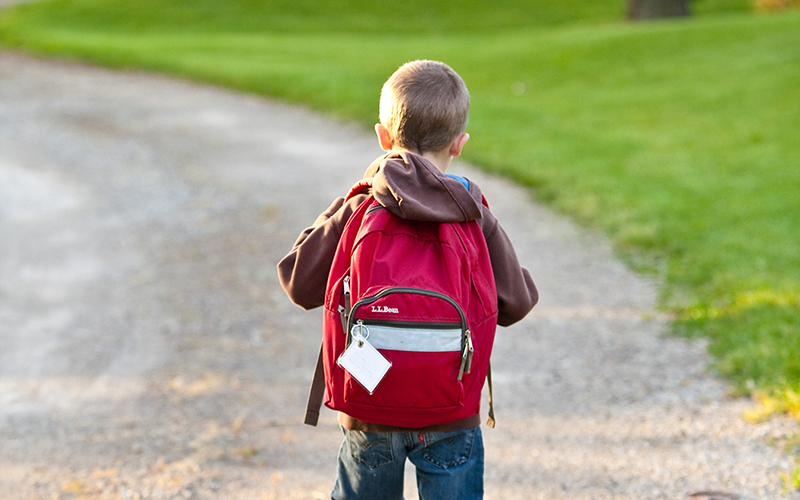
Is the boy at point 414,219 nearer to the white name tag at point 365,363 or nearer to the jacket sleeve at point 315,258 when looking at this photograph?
the jacket sleeve at point 315,258

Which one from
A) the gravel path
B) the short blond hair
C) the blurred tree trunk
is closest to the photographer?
the short blond hair

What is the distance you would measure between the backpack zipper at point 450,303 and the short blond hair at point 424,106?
16.2 inches

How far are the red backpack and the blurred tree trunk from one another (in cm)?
1907

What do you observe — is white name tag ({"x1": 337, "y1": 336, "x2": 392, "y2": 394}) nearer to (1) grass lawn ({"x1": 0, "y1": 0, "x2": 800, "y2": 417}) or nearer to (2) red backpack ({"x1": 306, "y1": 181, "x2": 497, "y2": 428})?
(2) red backpack ({"x1": 306, "y1": 181, "x2": 497, "y2": 428})

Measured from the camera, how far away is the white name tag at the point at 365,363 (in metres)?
1.87

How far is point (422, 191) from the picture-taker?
6.32ft

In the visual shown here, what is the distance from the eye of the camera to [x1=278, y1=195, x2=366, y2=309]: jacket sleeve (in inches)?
80.7

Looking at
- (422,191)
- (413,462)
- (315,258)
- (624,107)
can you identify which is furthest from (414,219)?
(624,107)

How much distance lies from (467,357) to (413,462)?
0.39 m

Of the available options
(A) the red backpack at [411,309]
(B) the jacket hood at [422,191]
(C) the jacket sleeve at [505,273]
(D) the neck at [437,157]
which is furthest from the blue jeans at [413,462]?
(D) the neck at [437,157]

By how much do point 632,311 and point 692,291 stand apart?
1.52 feet

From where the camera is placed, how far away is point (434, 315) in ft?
6.16

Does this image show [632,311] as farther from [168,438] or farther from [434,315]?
[434,315]

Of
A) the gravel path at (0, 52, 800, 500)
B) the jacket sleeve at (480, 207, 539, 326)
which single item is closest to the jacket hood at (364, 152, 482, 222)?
the jacket sleeve at (480, 207, 539, 326)
